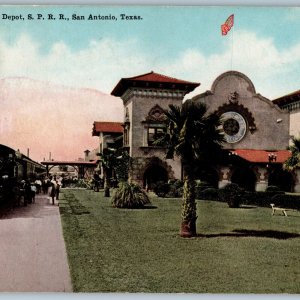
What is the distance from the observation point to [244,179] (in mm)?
16969

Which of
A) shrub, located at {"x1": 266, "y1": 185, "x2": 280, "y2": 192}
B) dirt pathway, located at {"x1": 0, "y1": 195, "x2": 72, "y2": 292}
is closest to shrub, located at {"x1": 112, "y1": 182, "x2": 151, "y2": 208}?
dirt pathway, located at {"x1": 0, "y1": 195, "x2": 72, "y2": 292}

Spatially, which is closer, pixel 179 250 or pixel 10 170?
pixel 179 250

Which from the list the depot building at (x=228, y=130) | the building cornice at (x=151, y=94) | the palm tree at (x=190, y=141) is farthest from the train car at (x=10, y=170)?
the palm tree at (x=190, y=141)

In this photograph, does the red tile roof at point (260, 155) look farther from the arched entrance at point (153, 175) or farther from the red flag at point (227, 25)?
the red flag at point (227, 25)

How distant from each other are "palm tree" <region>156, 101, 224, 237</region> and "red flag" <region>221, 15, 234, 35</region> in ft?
Result: 7.57

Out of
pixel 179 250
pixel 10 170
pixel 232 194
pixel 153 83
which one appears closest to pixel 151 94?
pixel 153 83

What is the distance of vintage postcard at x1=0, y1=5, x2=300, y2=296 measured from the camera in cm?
1238

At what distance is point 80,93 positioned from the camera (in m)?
14.7

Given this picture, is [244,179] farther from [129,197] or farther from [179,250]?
[179,250]

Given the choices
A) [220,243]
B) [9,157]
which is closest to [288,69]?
[220,243]

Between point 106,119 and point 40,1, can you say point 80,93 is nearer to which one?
point 106,119

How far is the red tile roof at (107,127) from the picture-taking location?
50.4 feet

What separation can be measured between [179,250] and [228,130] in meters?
5.66

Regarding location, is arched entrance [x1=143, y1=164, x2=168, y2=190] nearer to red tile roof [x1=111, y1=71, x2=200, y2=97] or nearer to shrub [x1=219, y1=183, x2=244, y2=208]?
shrub [x1=219, y1=183, x2=244, y2=208]
